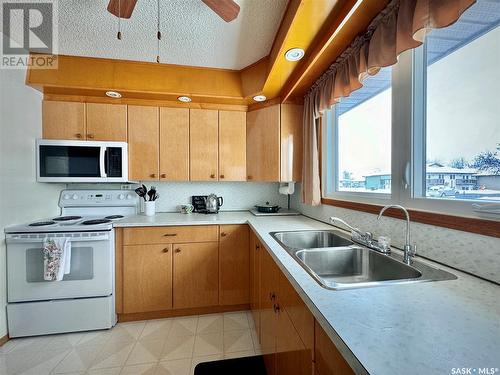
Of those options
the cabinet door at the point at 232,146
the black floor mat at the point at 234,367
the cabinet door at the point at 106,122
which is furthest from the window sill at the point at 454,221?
the cabinet door at the point at 106,122

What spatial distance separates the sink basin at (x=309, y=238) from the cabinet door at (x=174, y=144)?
1.34 meters

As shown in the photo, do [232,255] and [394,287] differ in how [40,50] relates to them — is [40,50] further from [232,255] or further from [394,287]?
[394,287]

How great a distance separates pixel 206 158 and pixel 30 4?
1.65m

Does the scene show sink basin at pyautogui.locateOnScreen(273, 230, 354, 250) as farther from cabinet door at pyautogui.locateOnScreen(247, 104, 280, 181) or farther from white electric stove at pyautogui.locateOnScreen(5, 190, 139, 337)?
white electric stove at pyautogui.locateOnScreen(5, 190, 139, 337)

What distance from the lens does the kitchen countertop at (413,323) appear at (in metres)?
0.46

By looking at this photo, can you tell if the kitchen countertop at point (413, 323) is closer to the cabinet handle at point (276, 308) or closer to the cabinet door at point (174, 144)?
the cabinet handle at point (276, 308)

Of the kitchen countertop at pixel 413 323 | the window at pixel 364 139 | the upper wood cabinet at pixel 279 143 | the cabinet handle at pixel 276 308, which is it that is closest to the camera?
the kitchen countertop at pixel 413 323

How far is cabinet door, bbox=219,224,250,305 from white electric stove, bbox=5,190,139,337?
965 millimetres

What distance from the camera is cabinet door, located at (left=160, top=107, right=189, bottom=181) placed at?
2.36 metres

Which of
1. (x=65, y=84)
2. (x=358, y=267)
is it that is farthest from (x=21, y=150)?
(x=358, y=267)

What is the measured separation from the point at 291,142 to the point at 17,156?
2430 millimetres

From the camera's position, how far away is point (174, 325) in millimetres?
1946

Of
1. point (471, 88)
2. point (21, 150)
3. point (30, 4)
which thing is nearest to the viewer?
point (471, 88)

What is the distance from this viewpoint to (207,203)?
2.58m
